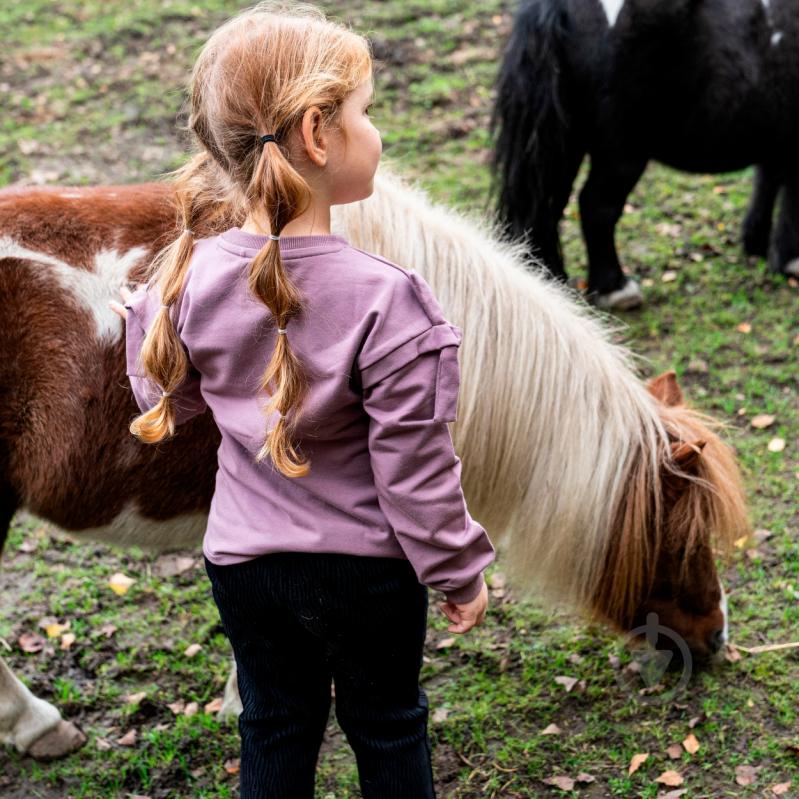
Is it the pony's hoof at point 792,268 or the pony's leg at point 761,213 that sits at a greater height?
the pony's leg at point 761,213

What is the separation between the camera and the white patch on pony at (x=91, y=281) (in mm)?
2490

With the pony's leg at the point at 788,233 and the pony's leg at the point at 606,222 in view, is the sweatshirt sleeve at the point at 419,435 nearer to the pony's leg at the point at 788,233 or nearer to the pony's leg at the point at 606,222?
the pony's leg at the point at 606,222

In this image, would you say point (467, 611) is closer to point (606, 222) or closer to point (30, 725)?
point (30, 725)

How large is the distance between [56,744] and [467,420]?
1.69m

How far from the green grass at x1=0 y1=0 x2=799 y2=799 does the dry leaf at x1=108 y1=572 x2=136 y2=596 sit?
3cm

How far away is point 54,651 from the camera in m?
3.58

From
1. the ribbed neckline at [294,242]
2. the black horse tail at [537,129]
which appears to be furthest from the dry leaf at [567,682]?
the black horse tail at [537,129]

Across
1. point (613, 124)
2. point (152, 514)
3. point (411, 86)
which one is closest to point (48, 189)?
point (152, 514)

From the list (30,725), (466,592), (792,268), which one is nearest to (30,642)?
(30,725)

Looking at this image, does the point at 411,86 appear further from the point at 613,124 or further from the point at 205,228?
the point at 205,228

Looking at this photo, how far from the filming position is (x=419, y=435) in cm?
167

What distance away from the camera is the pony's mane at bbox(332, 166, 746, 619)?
2588 millimetres

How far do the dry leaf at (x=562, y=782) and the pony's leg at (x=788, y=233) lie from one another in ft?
11.7

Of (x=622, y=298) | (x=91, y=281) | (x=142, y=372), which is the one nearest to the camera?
(x=142, y=372)
